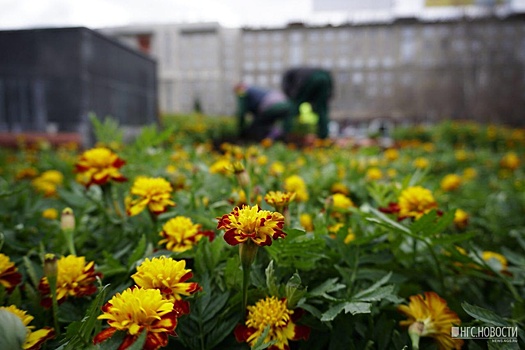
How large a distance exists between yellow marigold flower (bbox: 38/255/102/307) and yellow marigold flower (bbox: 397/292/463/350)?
29 centimetres

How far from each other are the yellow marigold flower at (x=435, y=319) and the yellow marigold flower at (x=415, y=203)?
0.13m

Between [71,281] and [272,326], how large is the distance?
0.18 meters

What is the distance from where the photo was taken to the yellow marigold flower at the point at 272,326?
13.0 inches

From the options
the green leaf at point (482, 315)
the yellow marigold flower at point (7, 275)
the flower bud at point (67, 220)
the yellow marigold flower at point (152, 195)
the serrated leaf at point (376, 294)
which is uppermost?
the yellow marigold flower at point (152, 195)

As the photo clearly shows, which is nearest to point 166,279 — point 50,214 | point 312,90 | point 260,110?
point 50,214

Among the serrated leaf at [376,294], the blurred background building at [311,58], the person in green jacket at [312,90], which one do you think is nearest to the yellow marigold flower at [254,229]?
the serrated leaf at [376,294]

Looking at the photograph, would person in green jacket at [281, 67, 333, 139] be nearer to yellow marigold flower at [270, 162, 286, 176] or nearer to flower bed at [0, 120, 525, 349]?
yellow marigold flower at [270, 162, 286, 176]

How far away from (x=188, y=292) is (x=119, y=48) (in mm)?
3573

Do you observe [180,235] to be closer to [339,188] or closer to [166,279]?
[166,279]

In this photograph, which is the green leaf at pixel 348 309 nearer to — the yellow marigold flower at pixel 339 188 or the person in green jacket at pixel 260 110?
the yellow marigold flower at pixel 339 188

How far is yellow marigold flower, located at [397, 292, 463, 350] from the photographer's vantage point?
37cm

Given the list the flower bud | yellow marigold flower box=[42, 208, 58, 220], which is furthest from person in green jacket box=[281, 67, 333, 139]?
the flower bud

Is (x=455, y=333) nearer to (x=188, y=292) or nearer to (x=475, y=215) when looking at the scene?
(x=188, y=292)

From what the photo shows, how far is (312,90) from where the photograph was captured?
436 cm
